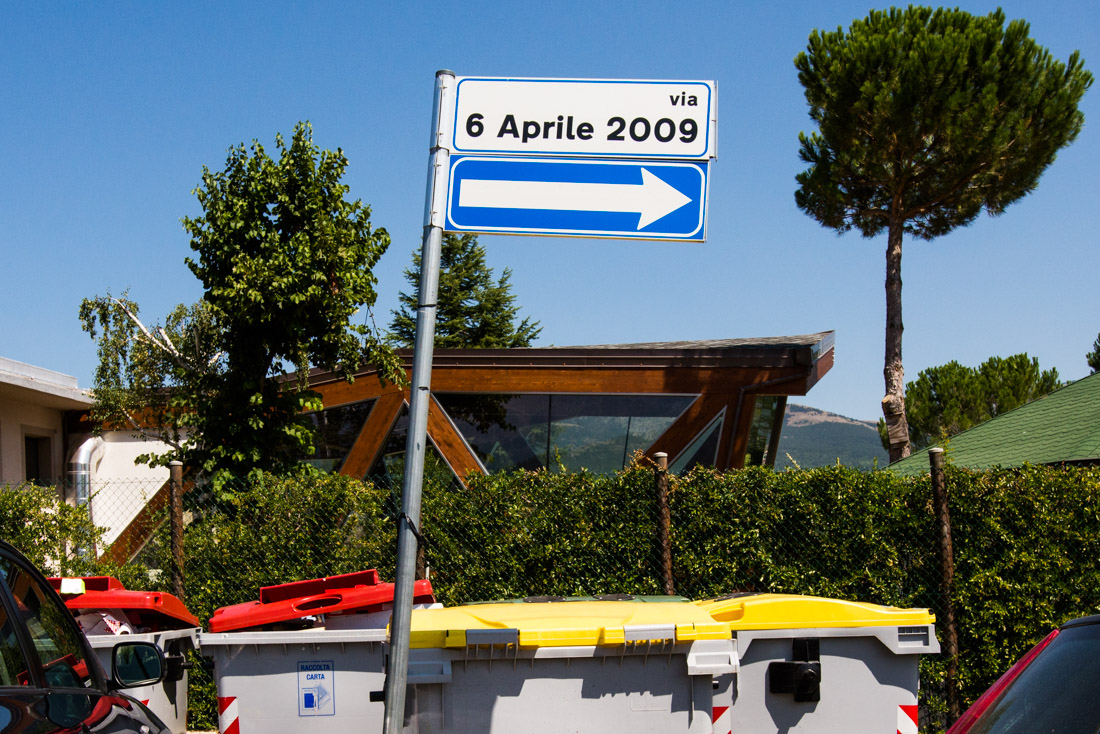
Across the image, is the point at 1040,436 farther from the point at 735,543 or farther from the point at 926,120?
the point at 735,543

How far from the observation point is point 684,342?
59.2 feet

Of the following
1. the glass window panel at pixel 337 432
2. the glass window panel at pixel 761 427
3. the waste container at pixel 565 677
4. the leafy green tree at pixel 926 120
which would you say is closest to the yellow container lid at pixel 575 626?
the waste container at pixel 565 677

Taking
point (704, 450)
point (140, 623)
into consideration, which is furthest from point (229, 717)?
point (704, 450)

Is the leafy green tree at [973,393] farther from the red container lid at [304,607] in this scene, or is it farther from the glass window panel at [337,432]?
the red container lid at [304,607]

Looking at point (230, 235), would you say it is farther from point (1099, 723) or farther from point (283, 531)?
point (1099, 723)

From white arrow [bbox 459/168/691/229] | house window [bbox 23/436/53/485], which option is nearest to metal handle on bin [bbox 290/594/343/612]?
white arrow [bbox 459/168/691/229]

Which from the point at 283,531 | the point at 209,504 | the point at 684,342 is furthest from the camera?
the point at 684,342

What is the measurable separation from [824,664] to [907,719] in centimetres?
59

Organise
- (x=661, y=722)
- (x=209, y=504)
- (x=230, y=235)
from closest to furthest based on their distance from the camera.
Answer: (x=661, y=722) → (x=209, y=504) → (x=230, y=235)

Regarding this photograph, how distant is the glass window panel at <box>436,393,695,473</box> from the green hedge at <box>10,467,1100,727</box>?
6.46m

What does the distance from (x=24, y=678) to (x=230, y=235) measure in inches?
374

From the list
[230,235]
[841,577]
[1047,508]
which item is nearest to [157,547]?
[230,235]

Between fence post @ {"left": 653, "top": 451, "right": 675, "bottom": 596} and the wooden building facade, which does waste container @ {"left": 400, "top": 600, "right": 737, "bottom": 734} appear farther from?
the wooden building facade

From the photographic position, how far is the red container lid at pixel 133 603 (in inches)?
267
